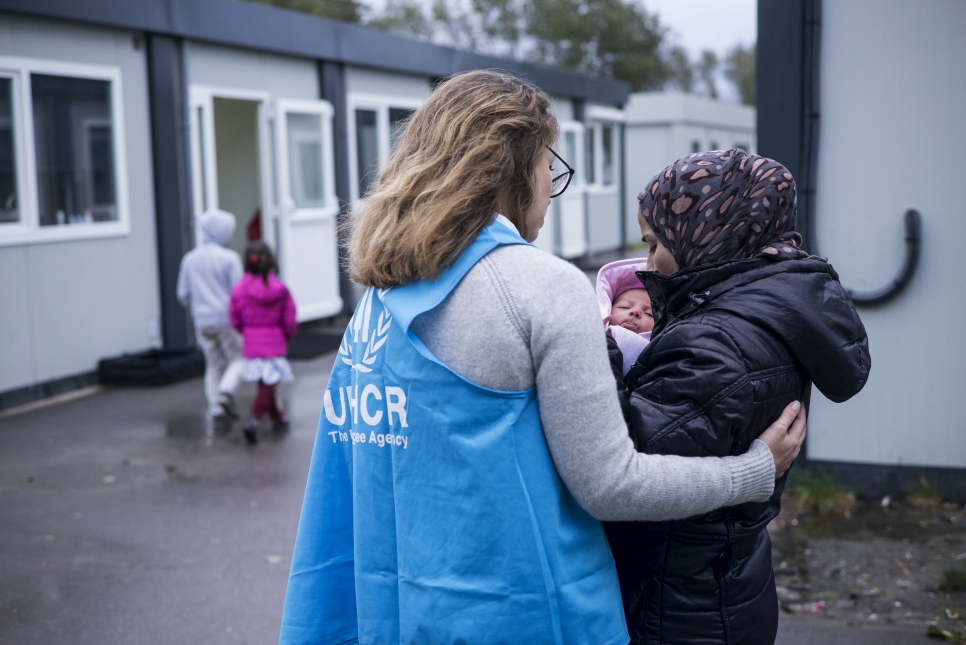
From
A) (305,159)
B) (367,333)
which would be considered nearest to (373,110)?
(305,159)

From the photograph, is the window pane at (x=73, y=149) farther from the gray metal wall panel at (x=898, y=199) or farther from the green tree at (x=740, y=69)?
the green tree at (x=740, y=69)

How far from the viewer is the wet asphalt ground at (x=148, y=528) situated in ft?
14.1

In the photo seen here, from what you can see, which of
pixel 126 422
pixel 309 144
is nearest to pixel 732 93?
pixel 309 144

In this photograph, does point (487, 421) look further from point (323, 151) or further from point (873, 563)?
point (323, 151)

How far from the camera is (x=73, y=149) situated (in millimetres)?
9523

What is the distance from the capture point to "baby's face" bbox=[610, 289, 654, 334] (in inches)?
94.7

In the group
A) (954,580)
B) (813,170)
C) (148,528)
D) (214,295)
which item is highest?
(813,170)

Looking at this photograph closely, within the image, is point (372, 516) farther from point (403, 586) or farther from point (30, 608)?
point (30, 608)

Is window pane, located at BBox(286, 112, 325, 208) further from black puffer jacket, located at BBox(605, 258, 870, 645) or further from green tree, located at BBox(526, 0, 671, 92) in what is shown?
green tree, located at BBox(526, 0, 671, 92)

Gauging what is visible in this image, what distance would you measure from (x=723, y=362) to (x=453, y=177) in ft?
1.94

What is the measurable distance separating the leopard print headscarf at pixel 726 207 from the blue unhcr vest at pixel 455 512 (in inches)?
15.5

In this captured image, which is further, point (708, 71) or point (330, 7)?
point (708, 71)

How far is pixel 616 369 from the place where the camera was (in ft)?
6.38

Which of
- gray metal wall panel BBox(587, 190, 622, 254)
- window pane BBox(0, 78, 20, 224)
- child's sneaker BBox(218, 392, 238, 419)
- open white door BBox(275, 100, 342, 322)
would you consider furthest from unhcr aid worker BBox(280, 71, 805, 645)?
gray metal wall panel BBox(587, 190, 622, 254)
